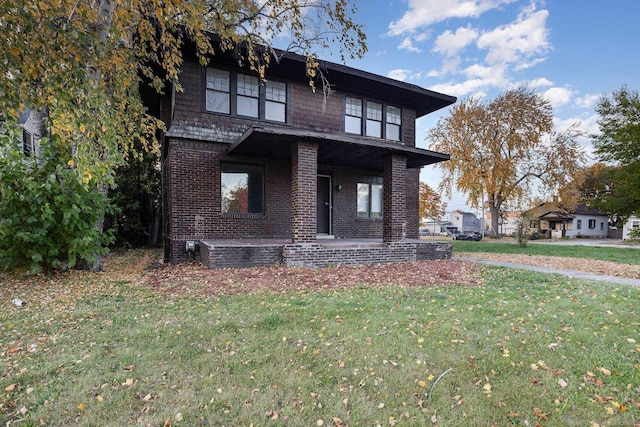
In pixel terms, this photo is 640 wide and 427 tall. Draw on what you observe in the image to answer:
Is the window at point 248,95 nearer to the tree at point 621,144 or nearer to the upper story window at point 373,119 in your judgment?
the upper story window at point 373,119

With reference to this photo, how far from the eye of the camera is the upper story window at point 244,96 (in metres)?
9.45

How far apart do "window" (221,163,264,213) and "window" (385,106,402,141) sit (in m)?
5.24

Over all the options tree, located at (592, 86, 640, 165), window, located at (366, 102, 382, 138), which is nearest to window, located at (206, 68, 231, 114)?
window, located at (366, 102, 382, 138)

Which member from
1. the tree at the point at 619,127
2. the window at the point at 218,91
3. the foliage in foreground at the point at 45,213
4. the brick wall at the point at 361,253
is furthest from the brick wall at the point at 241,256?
the tree at the point at 619,127

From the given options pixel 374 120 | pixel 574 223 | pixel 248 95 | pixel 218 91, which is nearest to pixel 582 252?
pixel 374 120

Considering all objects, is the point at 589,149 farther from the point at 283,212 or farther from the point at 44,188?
the point at 44,188

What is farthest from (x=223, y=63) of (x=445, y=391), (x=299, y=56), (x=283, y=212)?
(x=445, y=391)

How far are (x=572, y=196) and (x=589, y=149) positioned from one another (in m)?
3.59

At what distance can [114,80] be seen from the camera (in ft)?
21.0

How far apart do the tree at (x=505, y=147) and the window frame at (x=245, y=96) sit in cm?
1809

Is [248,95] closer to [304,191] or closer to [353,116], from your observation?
[353,116]

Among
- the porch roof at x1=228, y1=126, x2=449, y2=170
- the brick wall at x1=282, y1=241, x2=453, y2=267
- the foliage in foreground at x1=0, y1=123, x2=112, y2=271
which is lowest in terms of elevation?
the brick wall at x1=282, y1=241, x2=453, y2=267

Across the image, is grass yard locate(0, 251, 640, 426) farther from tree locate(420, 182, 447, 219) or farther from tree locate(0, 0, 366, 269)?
tree locate(420, 182, 447, 219)

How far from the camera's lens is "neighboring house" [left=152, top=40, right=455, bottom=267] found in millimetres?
7992
